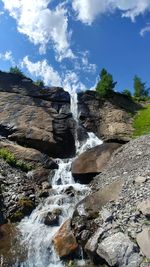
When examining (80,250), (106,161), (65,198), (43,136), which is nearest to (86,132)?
(43,136)

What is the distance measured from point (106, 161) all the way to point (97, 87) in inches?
968

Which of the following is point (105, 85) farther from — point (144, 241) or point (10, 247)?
point (144, 241)

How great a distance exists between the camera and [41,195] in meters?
24.6

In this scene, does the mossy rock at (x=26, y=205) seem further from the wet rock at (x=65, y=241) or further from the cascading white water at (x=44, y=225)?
the wet rock at (x=65, y=241)

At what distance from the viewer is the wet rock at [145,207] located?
655 inches

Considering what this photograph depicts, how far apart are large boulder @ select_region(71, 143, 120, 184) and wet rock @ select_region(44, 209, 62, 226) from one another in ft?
24.2

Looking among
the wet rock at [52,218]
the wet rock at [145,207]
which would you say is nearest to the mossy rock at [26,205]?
the wet rock at [52,218]

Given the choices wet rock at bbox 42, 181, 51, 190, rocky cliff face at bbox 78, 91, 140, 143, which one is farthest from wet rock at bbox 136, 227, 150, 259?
rocky cliff face at bbox 78, 91, 140, 143

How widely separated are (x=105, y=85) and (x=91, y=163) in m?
23.4

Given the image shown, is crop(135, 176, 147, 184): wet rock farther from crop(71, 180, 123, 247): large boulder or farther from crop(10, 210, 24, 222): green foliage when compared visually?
crop(10, 210, 24, 222): green foliage

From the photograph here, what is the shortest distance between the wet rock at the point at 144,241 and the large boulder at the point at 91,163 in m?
12.2

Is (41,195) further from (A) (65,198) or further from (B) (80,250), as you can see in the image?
(B) (80,250)

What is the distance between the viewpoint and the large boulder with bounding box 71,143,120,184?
91.7ft

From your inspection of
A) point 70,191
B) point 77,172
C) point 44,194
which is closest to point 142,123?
point 77,172
